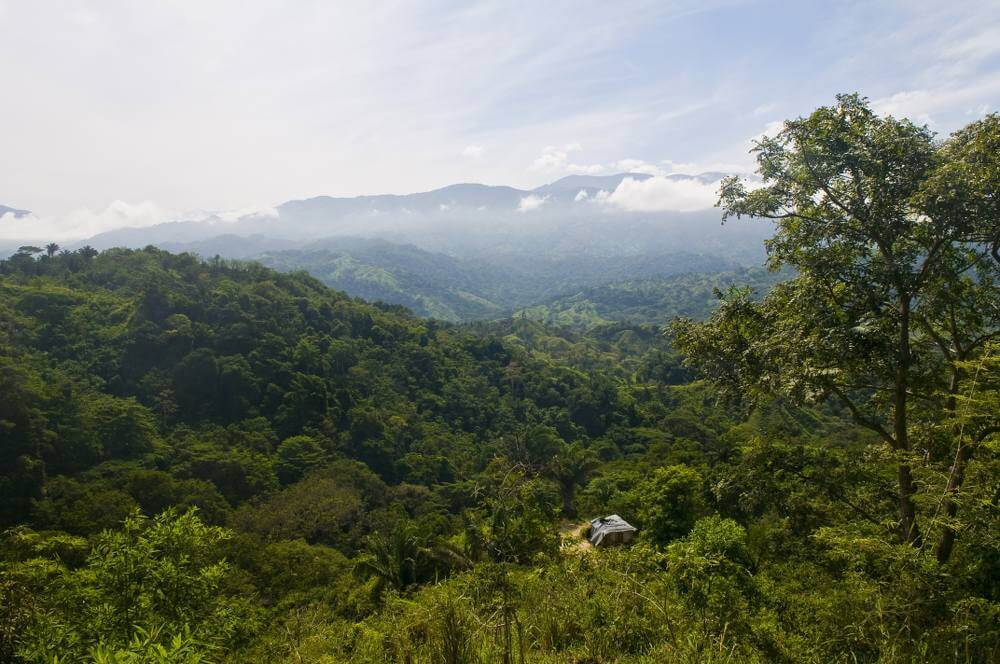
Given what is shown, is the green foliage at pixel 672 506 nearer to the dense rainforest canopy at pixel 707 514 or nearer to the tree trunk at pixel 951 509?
the dense rainforest canopy at pixel 707 514

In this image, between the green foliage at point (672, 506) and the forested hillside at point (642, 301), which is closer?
the green foliage at point (672, 506)

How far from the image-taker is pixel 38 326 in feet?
145

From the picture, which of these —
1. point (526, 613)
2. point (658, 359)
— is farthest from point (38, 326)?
point (658, 359)

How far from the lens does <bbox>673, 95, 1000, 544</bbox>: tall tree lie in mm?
5684

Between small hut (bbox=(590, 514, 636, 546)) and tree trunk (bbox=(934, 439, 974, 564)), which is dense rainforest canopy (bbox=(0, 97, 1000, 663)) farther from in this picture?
small hut (bbox=(590, 514, 636, 546))

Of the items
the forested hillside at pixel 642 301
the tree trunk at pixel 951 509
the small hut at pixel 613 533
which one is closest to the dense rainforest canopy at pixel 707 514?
the tree trunk at pixel 951 509

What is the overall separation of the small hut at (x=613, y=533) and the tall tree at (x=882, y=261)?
1352 cm

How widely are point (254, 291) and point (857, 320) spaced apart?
210ft

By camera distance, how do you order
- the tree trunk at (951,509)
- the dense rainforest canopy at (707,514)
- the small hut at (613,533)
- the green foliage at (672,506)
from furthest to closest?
the small hut at (613,533)
the green foliage at (672,506)
the tree trunk at (951,509)
the dense rainforest canopy at (707,514)

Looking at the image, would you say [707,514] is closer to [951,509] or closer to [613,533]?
[613,533]

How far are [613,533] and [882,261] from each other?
15.4 m

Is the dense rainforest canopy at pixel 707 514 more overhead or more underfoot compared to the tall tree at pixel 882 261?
more underfoot

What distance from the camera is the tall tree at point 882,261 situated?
224 inches

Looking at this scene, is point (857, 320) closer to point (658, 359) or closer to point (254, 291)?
point (254, 291)
